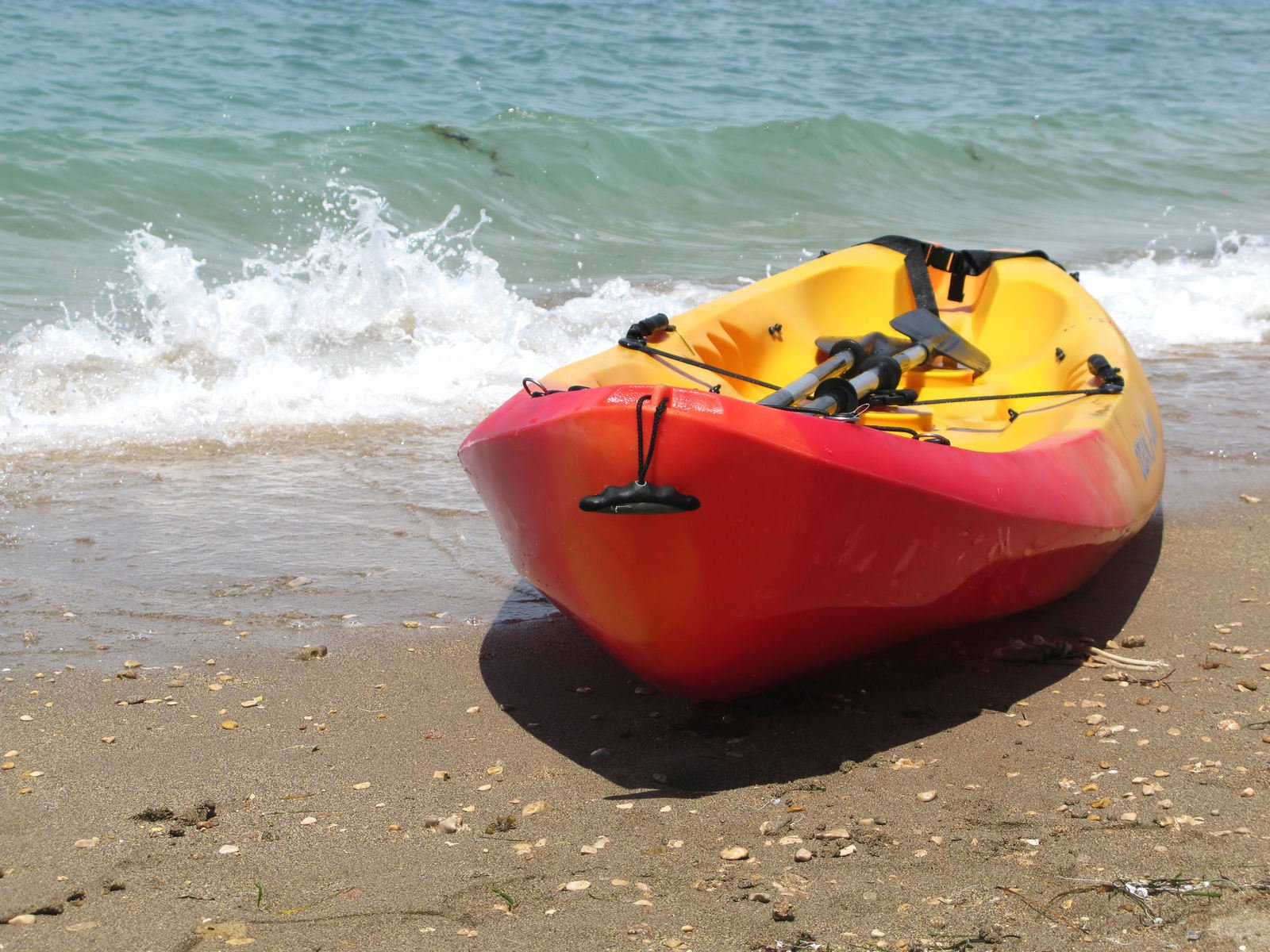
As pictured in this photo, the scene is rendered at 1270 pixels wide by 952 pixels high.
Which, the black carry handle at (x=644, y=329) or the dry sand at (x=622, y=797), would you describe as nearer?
the dry sand at (x=622, y=797)

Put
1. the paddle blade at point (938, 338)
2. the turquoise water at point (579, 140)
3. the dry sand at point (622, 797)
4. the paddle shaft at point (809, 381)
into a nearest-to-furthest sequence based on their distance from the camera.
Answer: the dry sand at point (622, 797) < the paddle shaft at point (809, 381) < the paddle blade at point (938, 338) < the turquoise water at point (579, 140)

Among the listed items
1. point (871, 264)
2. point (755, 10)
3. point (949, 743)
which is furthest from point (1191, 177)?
point (949, 743)

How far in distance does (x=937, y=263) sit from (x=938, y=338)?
0.75 meters

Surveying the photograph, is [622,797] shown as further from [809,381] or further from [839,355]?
[839,355]

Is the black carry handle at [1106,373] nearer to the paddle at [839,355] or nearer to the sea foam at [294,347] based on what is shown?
the paddle at [839,355]

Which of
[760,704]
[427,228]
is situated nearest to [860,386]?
[760,704]

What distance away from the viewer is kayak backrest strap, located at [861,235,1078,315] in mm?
5719

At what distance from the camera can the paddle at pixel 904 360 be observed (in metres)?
4.24

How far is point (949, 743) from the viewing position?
3.07 meters

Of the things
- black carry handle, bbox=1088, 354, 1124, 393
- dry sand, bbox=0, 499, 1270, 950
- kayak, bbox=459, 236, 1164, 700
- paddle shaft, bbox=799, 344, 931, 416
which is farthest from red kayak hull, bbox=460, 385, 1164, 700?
black carry handle, bbox=1088, 354, 1124, 393

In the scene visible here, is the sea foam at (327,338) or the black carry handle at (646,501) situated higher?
the black carry handle at (646,501)

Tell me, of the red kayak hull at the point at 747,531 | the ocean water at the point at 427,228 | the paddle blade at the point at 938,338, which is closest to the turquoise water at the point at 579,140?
the ocean water at the point at 427,228

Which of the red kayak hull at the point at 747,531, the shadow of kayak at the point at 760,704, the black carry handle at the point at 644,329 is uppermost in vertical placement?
the black carry handle at the point at 644,329

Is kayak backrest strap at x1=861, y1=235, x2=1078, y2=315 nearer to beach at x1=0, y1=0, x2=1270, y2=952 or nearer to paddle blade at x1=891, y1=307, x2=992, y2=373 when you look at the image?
paddle blade at x1=891, y1=307, x2=992, y2=373
